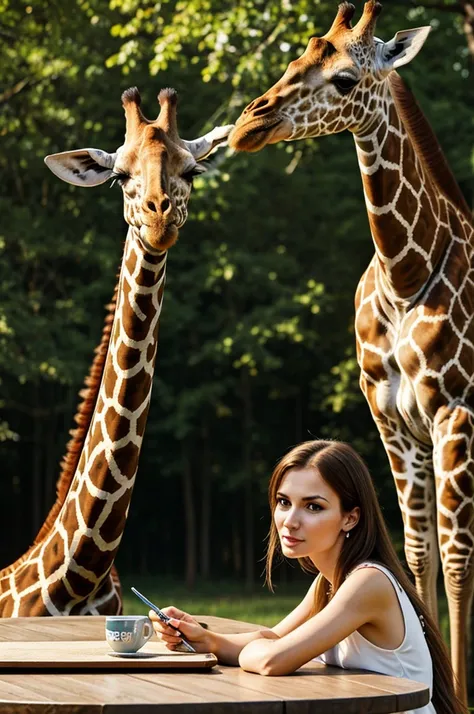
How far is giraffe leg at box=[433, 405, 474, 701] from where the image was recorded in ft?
18.4

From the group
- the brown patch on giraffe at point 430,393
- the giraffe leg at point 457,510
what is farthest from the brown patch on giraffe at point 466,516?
the brown patch on giraffe at point 430,393

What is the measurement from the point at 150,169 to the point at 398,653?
7.40 feet

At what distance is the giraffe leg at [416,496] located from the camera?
→ 6008mm

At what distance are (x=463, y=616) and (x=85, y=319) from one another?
1248 cm

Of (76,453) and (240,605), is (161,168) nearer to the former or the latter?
(76,453)

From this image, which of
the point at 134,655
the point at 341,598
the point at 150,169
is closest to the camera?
the point at 341,598

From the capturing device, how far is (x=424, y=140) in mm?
6238

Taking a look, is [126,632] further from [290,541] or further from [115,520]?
[115,520]

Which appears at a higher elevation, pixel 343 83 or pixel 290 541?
pixel 343 83

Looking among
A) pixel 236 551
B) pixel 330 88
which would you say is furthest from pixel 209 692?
pixel 236 551

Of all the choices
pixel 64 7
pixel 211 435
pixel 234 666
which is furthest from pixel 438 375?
pixel 211 435

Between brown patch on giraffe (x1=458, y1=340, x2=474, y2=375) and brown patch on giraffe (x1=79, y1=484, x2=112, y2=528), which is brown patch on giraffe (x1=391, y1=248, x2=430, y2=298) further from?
brown patch on giraffe (x1=79, y1=484, x2=112, y2=528)

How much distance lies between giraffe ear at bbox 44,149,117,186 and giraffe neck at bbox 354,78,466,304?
1254mm

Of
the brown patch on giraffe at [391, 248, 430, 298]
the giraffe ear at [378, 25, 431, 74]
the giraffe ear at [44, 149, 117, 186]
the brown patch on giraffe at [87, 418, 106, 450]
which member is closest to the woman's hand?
the brown patch on giraffe at [87, 418, 106, 450]
